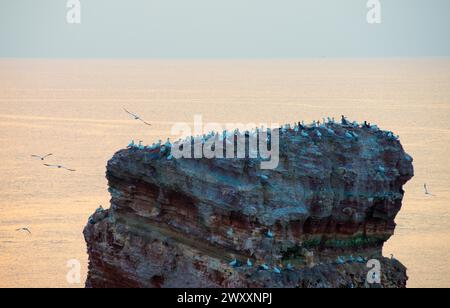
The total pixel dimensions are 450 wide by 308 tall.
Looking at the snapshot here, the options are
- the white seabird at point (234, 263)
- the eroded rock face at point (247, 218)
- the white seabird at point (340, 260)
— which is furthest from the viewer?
the white seabird at point (340, 260)

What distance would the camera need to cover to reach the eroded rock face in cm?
6172

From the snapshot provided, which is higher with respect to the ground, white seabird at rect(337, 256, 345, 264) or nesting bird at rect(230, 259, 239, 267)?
nesting bird at rect(230, 259, 239, 267)

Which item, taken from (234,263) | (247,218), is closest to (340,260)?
(247,218)

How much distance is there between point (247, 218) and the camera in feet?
202

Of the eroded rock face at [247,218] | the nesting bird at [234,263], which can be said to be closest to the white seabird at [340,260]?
the eroded rock face at [247,218]

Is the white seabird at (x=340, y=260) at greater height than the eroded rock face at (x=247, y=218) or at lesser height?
lesser

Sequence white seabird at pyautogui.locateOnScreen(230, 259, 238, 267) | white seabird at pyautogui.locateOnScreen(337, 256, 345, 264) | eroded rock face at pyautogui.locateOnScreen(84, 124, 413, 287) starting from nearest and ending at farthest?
white seabird at pyautogui.locateOnScreen(230, 259, 238, 267) → eroded rock face at pyautogui.locateOnScreen(84, 124, 413, 287) → white seabird at pyautogui.locateOnScreen(337, 256, 345, 264)

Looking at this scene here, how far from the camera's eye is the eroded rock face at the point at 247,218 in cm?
6172

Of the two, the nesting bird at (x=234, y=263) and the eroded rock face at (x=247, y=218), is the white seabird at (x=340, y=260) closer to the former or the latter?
the eroded rock face at (x=247, y=218)

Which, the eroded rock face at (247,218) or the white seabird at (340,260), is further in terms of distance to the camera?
the white seabird at (340,260)

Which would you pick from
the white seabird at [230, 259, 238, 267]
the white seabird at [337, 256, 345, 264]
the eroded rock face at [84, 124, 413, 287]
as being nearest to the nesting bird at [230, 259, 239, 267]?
the white seabird at [230, 259, 238, 267]

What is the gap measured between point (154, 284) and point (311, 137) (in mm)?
10777

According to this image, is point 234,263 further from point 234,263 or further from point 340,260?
point 340,260

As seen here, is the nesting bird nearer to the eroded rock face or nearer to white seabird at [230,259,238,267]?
white seabird at [230,259,238,267]
